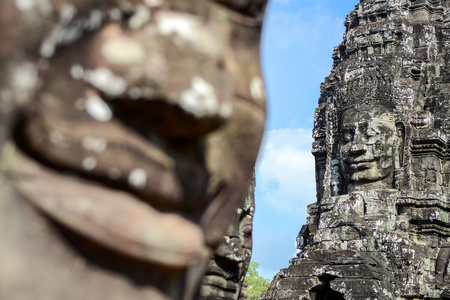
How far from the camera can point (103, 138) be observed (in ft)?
4.10

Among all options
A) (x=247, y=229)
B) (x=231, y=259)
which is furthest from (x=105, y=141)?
(x=247, y=229)

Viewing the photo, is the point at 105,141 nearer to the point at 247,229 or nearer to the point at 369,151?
the point at 247,229

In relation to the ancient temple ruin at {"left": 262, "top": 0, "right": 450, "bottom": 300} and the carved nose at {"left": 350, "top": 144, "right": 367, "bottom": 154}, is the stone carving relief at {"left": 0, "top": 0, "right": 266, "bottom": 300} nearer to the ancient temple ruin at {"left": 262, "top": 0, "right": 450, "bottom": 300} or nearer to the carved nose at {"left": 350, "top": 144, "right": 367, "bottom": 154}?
the ancient temple ruin at {"left": 262, "top": 0, "right": 450, "bottom": 300}

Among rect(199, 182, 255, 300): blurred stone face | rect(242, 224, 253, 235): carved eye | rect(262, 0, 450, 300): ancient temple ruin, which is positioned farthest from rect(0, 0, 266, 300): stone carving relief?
rect(262, 0, 450, 300): ancient temple ruin

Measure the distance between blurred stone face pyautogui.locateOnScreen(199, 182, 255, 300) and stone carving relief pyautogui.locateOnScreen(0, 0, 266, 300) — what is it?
2.14 meters

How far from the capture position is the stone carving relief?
1.17 metres

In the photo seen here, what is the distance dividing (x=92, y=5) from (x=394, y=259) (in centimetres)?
1015

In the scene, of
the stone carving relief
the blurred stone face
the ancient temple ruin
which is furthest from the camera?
the ancient temple ruin

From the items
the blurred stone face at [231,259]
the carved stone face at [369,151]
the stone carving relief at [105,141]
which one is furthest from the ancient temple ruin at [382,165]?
the stone carving relief at [105,141]

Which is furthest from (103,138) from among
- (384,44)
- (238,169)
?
(384,44)

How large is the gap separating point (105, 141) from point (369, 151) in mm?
11104

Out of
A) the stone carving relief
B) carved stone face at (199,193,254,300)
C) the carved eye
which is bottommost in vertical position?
the stone carving relief

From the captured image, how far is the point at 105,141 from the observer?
4.10 ft

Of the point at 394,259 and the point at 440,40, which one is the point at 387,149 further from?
the point at 440,40
